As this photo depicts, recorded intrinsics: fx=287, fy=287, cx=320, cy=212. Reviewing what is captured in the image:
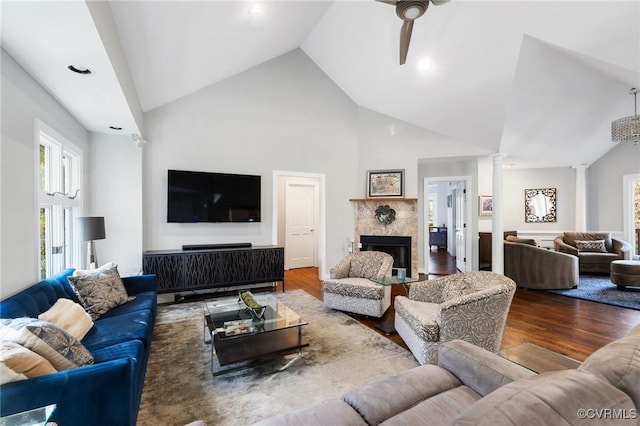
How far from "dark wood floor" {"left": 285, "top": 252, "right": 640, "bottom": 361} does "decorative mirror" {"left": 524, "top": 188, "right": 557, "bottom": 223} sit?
140 inches

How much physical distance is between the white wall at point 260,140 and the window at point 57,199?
3.07 ft

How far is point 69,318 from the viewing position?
2.09 metres

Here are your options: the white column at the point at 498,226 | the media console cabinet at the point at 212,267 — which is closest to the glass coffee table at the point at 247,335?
the media console cabinet at the point at 212,267

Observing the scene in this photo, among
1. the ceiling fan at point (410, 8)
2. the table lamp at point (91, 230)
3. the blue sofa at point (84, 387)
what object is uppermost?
the ceiling fan at point (410, 8)

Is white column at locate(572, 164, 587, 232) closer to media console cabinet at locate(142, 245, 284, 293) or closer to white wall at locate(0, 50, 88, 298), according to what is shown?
media console cabinet at locate(142, 245, 284, 293)

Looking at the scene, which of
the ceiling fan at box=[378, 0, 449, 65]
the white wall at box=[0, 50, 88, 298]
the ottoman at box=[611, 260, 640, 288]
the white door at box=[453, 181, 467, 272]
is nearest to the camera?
the white wall at box=[0, 50, 88, 298]

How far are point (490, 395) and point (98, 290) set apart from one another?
3.12 metres

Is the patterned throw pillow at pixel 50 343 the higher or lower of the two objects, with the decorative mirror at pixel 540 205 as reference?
lower

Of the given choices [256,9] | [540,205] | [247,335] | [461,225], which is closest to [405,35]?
[256,9]

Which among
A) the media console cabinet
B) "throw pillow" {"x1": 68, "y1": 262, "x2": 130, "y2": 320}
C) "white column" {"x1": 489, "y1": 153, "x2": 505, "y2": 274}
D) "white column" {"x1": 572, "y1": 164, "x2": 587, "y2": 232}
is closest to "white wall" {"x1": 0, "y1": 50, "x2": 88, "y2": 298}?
"throw pillow" {"x1": 68, "y1": 262, "x2": 130, "y2": 320}

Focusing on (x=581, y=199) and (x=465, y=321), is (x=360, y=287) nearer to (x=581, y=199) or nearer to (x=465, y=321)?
(x=465, y=321)

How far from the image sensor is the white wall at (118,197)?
12.9ft

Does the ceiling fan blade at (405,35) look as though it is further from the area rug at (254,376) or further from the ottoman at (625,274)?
A: the ottoman at (625,274)

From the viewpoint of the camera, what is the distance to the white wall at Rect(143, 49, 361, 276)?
445 cm
